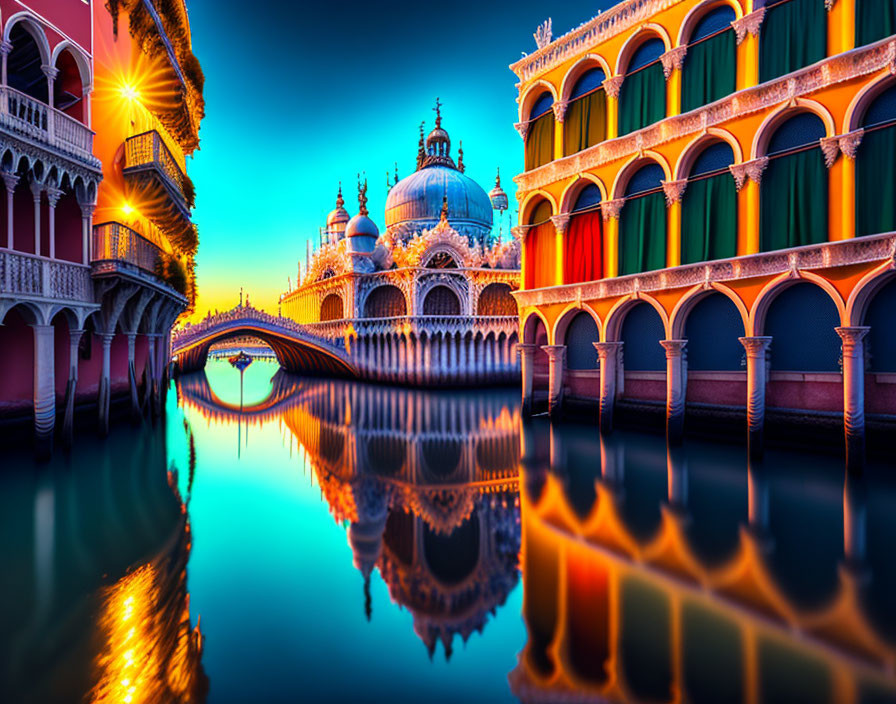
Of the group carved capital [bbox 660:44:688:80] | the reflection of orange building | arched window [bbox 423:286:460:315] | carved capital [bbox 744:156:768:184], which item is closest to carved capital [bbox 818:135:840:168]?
carved capital [bbox 744:156:768:184]

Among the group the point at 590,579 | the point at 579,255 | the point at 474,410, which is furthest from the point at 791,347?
the point at 474,410

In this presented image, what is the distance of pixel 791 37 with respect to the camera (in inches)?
410

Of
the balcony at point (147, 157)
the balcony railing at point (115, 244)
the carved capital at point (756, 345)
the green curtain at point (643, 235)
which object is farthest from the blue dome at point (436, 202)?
the carved capital at point (756, 345)

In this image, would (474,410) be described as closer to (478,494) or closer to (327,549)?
(478,494)

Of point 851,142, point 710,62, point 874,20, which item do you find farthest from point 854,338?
point 710,62

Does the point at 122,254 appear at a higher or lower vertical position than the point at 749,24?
lower

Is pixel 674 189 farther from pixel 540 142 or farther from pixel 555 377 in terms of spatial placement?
pixel 555 377

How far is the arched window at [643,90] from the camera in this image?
12.7 meters

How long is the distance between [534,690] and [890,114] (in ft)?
39.8

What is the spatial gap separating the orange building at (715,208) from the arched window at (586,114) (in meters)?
0.07

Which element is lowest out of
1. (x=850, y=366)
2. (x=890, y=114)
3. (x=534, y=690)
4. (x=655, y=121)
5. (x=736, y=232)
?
(x=534, y=690)

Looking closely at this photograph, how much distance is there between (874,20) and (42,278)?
55.5 ft

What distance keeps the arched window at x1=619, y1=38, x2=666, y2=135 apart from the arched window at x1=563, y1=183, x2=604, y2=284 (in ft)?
6.85

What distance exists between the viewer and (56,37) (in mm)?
9711
